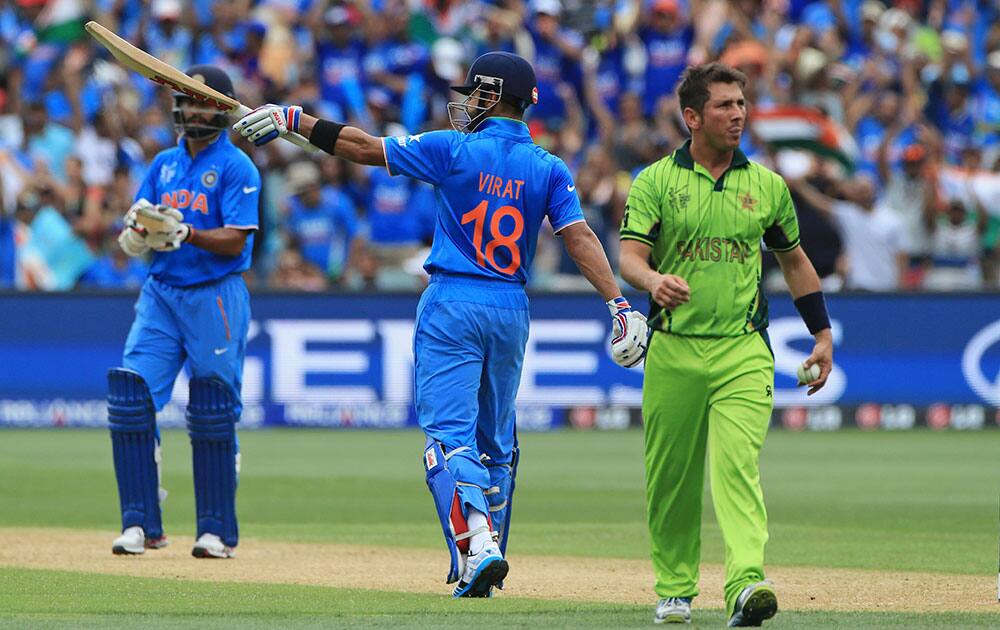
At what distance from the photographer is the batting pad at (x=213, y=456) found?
1005 centimetres

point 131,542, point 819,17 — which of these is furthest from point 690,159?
point 819,17

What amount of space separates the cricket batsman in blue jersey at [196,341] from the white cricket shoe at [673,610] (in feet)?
11.2

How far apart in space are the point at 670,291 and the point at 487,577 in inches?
59.3

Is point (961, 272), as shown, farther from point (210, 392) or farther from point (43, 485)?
point (210, 392)

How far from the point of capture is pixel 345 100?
21438mm

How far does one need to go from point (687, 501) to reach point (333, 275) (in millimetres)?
12711

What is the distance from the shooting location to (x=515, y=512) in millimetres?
12953

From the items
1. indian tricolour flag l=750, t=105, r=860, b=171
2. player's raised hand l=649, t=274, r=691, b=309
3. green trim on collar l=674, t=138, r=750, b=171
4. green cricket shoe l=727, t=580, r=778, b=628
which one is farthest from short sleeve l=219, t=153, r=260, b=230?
indian tricolour flag l=750, t=105, r=860, b=171

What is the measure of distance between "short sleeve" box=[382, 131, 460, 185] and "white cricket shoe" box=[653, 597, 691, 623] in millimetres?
2151

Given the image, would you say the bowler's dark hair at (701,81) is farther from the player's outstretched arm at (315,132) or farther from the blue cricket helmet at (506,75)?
the player's outstretched arm at (315,132)

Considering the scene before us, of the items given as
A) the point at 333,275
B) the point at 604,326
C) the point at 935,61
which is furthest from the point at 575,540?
the point at 935,61

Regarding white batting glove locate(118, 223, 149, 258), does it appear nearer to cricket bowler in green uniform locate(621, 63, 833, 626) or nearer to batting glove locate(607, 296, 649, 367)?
batting glove locate(607, 296, 649, 367)

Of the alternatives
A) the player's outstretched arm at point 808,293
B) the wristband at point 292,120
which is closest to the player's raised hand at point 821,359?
the player's outstretched arm at point 808,293

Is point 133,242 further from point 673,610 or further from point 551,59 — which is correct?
point 551,59
